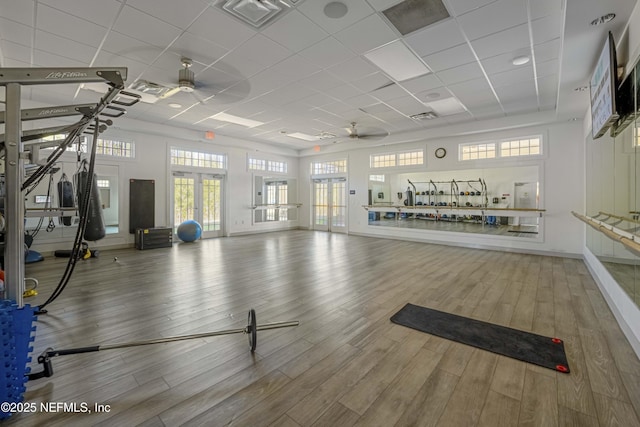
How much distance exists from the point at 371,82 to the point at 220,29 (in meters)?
2.66

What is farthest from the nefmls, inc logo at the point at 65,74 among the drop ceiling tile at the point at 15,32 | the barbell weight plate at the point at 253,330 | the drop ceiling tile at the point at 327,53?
the drop ceiling tile at the point at 327,53

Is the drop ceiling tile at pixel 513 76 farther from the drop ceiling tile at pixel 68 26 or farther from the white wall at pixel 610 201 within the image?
the drop ceiling tile at pixel 68 26

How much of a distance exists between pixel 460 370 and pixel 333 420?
1.12 metres

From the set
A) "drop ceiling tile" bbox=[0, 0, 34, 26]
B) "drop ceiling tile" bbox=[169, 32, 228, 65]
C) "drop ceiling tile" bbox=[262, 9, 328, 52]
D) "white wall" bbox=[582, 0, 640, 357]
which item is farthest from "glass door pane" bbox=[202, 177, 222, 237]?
"white wall" bbox=[582, 0, 640, 357]

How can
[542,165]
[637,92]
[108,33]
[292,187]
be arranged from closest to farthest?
[637,92] → [108,33] → [542,165] → [292,187]

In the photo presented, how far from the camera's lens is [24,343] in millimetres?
1747

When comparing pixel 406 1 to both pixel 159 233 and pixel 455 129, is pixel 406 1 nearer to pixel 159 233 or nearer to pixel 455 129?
pixel 455 129

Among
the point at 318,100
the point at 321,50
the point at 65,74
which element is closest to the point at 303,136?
the point at 318,100

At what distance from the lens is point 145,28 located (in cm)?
343

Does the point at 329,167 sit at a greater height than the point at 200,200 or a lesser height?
greater

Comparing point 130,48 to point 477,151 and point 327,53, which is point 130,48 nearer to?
point 327,53

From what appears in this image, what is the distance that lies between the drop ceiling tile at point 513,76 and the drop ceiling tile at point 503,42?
0.78 m

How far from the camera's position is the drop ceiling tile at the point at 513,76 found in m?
4.49

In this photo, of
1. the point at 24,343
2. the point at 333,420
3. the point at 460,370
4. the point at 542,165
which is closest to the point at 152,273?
the point at 24,343
